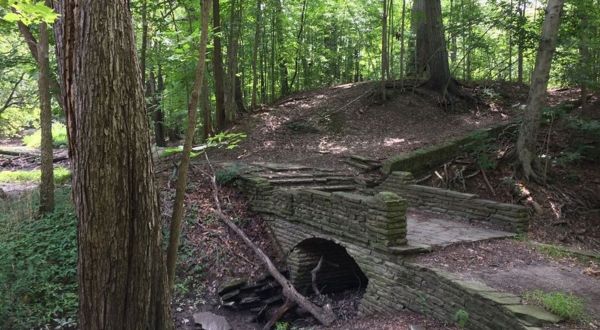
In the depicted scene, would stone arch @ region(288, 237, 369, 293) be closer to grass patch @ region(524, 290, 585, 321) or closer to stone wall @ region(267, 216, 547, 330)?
stone wall @ region(267, 216, 547, 330)

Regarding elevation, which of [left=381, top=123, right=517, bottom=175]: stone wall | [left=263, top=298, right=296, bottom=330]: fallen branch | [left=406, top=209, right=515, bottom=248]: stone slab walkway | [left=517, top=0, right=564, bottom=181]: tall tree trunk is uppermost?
[left=517, top=0, right=564, bottom=181]: tall tree trunk

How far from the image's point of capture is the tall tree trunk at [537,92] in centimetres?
928

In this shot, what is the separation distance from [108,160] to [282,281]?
226 inches

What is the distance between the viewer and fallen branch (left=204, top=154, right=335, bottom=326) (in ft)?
24.8

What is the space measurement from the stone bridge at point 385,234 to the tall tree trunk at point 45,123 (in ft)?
13.8

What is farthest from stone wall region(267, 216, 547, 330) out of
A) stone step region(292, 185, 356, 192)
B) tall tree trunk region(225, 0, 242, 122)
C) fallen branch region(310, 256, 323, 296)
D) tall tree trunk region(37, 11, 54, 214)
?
tall tree trunk region(225, 0, 242, 122)

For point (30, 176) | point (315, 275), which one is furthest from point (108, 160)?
point (30, 176)

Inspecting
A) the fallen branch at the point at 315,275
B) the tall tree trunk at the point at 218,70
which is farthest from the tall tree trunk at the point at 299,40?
the fallen branch at the point at 315,275

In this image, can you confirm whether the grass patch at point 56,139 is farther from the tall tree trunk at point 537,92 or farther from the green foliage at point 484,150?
the tall tree trunk at point 537,92

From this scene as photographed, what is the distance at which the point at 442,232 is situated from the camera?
25.0 ft

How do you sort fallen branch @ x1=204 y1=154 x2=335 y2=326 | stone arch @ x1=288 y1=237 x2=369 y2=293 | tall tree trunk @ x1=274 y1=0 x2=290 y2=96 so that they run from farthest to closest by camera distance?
tall tree trunk @ x1=274 y1=0 x2=290 y2=96, stone arch @ x1=288 y1=237 x2=369 y2=293, fallen branch @ x1=204 y1=154 x2=335 y2=326

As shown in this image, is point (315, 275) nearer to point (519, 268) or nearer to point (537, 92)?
point (519, 268)

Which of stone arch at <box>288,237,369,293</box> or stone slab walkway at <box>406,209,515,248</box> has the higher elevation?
stone slab walkway at <box>406,209,515,248</box>

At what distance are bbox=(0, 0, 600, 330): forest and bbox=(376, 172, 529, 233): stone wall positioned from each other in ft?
0.11
